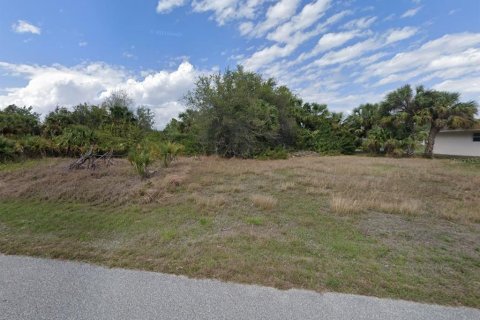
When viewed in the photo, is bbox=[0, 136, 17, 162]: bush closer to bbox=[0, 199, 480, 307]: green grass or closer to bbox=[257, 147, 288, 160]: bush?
bbox=[0, 199, 480, 307]: green grass

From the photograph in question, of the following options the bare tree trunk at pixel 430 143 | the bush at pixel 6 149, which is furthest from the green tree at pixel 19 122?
the bare tree trunk at pixel 430 143

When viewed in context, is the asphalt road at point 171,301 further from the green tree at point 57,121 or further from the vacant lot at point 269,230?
the green tree at point 57,121

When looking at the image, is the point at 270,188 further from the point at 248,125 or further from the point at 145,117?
the point at 145,117

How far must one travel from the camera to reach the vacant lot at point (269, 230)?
9.90ft

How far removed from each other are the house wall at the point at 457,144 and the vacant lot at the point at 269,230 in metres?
16.6

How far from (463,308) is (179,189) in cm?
647

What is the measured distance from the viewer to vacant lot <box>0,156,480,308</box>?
3.02 m

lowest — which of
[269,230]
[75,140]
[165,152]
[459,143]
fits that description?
[269,230]

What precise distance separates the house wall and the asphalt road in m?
24.5

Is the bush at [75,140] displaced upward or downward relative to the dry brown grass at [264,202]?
upward

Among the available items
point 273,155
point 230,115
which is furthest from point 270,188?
point 273,155

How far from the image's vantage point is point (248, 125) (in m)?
17.2

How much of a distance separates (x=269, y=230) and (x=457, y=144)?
24.7m

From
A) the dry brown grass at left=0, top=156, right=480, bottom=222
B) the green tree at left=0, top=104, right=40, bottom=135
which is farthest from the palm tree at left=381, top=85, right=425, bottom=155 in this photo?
the green tree at left=0, top=104, right=40, bottom=135
